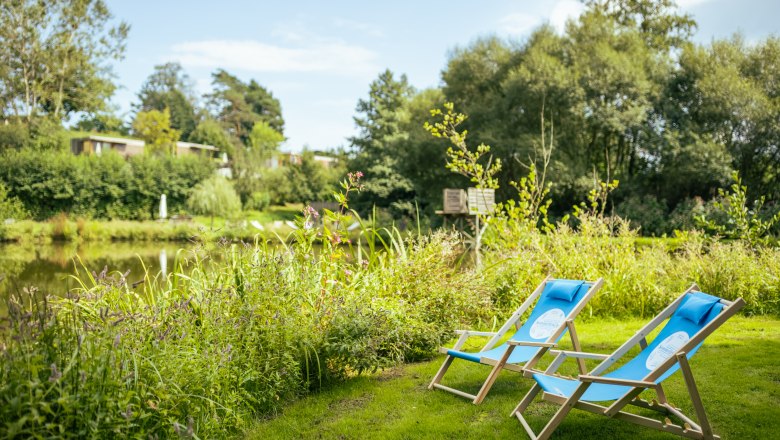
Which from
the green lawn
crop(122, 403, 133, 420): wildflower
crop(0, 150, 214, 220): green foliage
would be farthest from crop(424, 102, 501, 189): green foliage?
crop(0, 150, 214, 220): green foliage

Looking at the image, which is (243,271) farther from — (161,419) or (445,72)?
(445,72)

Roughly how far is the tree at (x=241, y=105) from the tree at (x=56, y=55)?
23.4 metres

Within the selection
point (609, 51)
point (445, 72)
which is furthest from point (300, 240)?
point (445, 72)

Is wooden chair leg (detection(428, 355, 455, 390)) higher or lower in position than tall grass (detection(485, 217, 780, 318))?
lower

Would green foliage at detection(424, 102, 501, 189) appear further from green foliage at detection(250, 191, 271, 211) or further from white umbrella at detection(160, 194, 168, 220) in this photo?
green foliage at detection(250, 191, 271, 211)

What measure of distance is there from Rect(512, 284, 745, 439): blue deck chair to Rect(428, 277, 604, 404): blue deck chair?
0.27 m

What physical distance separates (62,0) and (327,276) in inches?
1355

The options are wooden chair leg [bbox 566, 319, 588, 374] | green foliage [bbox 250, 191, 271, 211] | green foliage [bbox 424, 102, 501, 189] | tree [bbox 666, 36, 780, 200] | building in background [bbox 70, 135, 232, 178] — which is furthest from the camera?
building in background [bbox 70, 135, 232, 178]

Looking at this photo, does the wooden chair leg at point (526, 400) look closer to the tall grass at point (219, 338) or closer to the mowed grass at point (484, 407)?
the mowed grass at point (484, 407)

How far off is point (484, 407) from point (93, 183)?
29.9m

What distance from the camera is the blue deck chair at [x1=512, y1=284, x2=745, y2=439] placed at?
10.4ft

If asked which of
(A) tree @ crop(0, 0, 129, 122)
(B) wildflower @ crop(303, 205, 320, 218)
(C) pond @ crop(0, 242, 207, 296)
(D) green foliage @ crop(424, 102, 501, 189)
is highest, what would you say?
(A) tree @ crop(0, 0, 129, 122)

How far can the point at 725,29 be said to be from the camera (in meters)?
21.9

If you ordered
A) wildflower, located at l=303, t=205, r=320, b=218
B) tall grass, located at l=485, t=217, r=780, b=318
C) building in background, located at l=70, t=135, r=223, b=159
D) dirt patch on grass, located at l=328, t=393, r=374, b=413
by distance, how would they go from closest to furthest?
dirt patch on grass, located at l=328, t=393, r=374, b=413
wildflower, located at l=303, t=205, r=320, b=218
tall grass, located at l=485, t=217, r=780, b=318
building in background, located at l=70, t=135, r=223, b=159
